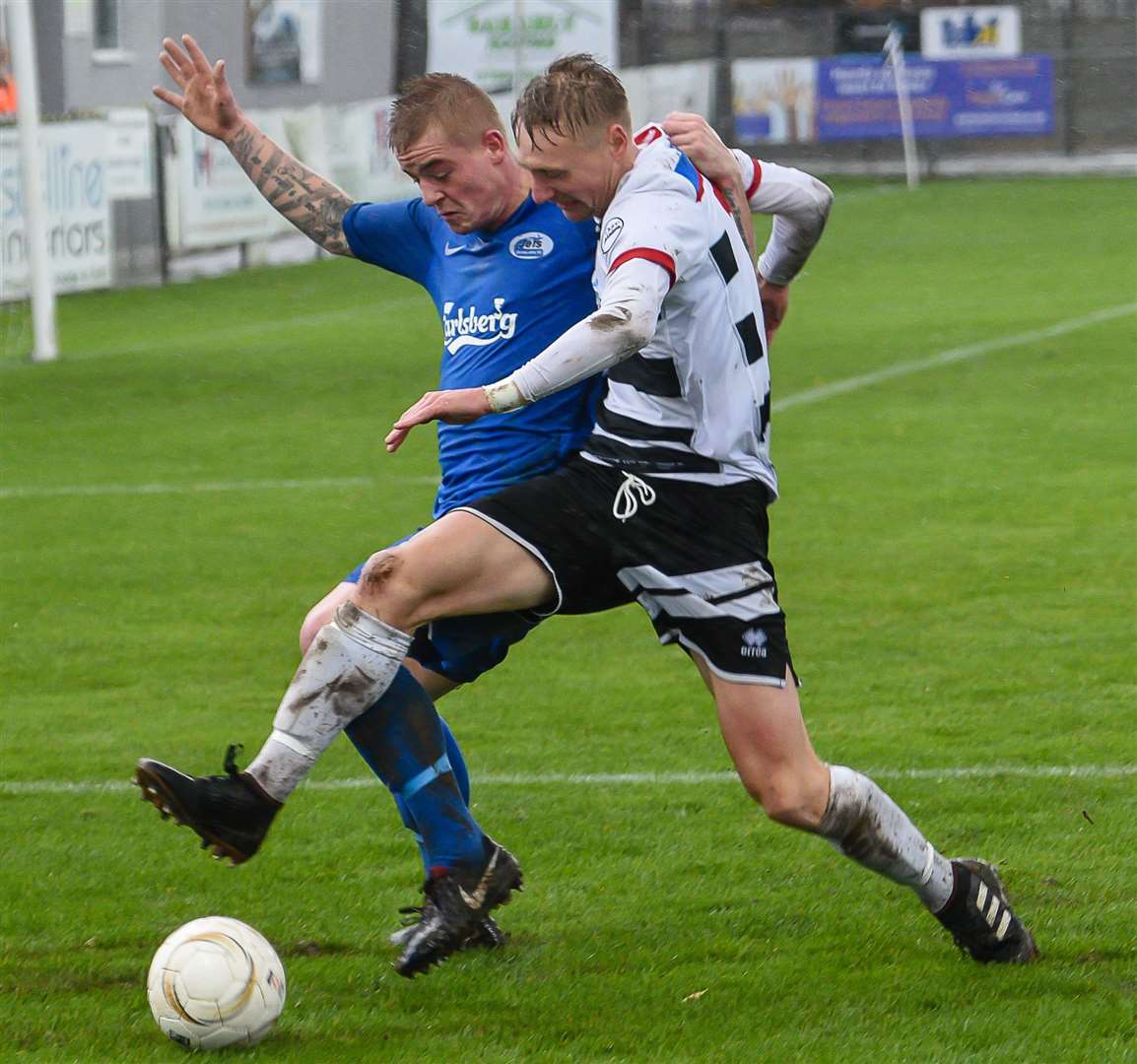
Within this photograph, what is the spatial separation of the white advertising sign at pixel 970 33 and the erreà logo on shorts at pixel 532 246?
33052 millimetres

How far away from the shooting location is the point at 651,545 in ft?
14.4

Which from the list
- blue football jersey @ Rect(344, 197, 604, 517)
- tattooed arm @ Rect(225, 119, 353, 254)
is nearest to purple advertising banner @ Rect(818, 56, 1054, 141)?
tattooed arm @ Rect(225, 119, 353, 254)

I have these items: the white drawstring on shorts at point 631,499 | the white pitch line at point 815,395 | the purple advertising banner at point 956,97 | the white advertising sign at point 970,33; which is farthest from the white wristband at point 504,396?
the white advertising sign at point 970,33

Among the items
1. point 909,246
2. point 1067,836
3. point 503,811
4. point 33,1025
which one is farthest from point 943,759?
point 909,246

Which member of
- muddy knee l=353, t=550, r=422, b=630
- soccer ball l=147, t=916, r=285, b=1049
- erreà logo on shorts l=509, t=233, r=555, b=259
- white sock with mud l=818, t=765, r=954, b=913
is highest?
erreà logo on shorts l=509, t=233, r=555, b=259

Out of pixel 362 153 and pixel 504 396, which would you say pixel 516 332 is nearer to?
pixel 504 396

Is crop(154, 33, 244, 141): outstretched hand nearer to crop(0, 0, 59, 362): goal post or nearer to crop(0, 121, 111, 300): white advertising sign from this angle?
crop(0, 0, 59, 362): goal post

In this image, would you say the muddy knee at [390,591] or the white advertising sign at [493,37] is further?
the white advertising sign at [493,37]

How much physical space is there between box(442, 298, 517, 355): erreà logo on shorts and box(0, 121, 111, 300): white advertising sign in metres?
14.0

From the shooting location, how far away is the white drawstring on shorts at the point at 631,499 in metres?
4.38

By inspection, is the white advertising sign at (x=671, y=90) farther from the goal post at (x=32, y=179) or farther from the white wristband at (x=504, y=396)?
the white wristband at (x=504, y=396)

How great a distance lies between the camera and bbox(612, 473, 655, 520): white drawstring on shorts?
4.38m

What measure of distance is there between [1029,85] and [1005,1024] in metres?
32.7

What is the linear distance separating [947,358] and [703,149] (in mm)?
11489
